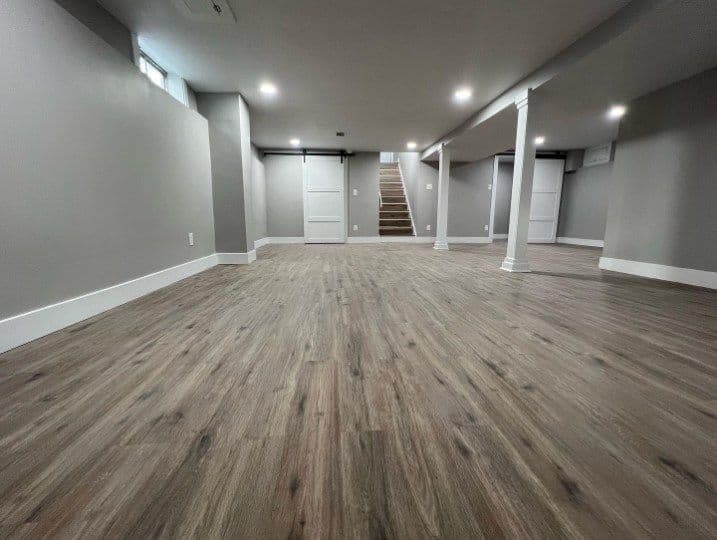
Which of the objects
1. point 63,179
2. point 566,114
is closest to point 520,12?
point 566,114

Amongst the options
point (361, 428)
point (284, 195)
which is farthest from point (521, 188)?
Answer: point (284, 195)

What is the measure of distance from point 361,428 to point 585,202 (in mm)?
9198

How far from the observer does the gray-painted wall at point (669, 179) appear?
126 inches

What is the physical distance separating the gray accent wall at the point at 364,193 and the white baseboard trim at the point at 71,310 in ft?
17.8

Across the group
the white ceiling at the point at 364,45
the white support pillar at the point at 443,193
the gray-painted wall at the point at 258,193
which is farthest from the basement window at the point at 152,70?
the white support pillar at the point at 443,193

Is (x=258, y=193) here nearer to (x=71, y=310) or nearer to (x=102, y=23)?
(x=102, y=23)

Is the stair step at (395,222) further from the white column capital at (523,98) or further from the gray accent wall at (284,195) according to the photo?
the white column capital at (523,98)

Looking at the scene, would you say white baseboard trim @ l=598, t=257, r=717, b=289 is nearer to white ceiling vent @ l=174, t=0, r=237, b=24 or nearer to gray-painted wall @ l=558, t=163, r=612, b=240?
gray-painted wall @ l=558, t=163, r=612, b=240

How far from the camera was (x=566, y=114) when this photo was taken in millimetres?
4660

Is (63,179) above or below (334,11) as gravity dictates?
below

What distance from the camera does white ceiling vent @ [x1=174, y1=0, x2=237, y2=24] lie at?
88.5 inches

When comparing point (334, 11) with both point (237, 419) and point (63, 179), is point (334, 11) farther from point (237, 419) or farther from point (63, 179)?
point (237, 419)

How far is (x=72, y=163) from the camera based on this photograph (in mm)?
2000

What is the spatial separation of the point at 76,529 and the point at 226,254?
13.2 feet
